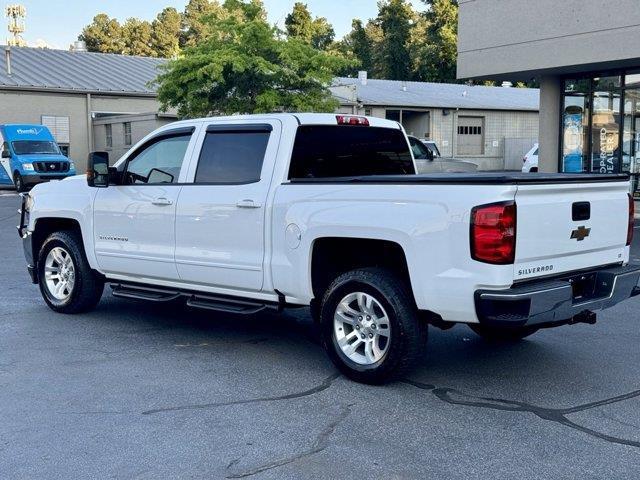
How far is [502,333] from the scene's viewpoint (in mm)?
6910

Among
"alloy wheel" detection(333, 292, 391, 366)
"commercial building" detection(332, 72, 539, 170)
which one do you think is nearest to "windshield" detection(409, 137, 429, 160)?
"alloy wheel" detection(333, 292, 391, 366)

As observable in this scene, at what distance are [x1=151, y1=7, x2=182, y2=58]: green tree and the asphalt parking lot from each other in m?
73.4

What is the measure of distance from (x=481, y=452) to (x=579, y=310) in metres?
1.52

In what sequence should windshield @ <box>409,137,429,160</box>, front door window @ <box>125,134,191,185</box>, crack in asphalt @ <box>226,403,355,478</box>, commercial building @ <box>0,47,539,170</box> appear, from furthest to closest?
commercial building @ <box>0,47,539,170</box> → windshield @ <box>409,137,429,160</box> → front door window @ <box>125,134,191,185</box> → crack in asphalt @ <box>226,403,355,478</box>

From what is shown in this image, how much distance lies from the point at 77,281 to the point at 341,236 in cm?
341

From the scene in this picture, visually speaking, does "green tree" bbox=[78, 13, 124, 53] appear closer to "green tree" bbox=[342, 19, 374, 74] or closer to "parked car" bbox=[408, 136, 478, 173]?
"green tree" bbox=[342, 19, 374, 74]

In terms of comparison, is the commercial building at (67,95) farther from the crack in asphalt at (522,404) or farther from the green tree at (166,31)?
the green tree at (166,31)

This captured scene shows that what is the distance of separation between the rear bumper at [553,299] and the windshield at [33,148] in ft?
88.6

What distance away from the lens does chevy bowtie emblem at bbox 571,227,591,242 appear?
555 centimetres

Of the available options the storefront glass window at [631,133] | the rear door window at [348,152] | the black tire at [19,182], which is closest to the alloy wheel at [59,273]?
the rear door window at [348,152]

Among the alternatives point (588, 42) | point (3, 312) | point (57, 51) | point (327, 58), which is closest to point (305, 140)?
point (3, 312)

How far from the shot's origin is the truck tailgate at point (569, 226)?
517cm

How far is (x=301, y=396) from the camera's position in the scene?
5496mm

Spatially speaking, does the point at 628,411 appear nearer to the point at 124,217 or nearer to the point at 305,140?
the point at 305,140
